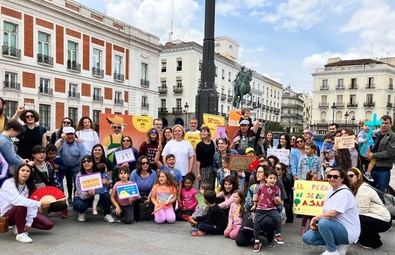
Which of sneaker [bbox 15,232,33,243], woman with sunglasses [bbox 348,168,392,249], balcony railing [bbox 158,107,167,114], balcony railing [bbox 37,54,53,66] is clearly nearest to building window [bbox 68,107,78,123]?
balcony railing [bbox 37,54,53,66]

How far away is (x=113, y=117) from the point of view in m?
7.98

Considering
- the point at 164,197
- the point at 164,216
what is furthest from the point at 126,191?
the point at 164,216

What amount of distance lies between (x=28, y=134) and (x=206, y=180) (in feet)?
10.4

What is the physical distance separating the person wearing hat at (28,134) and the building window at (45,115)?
24.3m

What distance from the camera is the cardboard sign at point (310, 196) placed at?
5.31 m

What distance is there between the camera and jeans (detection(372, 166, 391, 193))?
627 centimetres

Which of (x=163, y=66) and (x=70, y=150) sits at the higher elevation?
(x=163, y=66)

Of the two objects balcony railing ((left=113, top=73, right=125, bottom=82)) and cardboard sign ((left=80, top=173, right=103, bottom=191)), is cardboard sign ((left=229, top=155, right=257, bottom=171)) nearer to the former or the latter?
cardboard sign ((left=80, top=173, right=103, bottom=191))

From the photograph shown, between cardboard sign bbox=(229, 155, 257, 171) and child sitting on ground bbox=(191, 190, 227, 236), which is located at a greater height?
cardboard sign bbox=(229, 155, 257, 171)

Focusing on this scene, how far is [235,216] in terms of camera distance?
Result: 538 centimetres

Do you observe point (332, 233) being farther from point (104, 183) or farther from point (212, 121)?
point (212, 121)

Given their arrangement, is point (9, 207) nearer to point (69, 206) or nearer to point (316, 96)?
point (69, 206)

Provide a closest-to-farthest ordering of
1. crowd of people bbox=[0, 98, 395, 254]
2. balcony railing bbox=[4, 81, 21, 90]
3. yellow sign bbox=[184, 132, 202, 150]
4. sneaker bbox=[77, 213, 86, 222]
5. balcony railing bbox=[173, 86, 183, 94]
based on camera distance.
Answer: crowd of people bbox=[0, 98, 395, 254] < sneaker bbox=[77, 213, 86, 222] < yellow sign bbox=[184, 132, 202, 150] < balcony railing bbox=[4, 81, 21, 90] < balcony railing bbox=[173, 86, 183, 94]

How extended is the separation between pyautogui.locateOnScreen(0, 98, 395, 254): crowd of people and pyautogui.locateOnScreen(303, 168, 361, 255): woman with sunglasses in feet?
0.04
